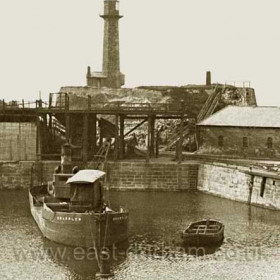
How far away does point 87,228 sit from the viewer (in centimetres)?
3800

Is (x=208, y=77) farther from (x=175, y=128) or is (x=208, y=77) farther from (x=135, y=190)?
(x=135, y=190)

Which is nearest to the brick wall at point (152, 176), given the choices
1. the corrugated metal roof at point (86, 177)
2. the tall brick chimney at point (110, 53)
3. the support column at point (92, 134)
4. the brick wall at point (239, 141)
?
the support column at point (92, 134)

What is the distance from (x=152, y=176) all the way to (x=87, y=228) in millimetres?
20680

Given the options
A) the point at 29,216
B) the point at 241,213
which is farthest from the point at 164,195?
the point at 29,216

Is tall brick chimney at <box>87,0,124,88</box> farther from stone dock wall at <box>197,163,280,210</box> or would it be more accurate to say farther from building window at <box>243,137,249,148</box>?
stone dock wall at <box>197,163,280,210</box>

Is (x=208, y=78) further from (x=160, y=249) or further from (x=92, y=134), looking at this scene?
(x=160, y=249)

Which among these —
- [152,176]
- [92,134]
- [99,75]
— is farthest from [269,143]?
A: [99,75]

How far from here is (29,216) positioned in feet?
155

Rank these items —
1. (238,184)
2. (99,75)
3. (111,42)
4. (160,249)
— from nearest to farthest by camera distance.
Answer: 1. (160,249)
2. (238,184)
3. (111,42)
4. (99,75)

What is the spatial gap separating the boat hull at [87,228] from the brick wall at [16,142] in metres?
21.3

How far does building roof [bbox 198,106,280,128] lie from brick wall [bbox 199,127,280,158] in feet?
1.49

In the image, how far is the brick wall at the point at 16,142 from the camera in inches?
2383

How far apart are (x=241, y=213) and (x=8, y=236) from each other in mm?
16102

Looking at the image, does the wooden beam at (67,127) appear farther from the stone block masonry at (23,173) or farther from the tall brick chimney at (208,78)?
the tall brick chimney at (208,78)
